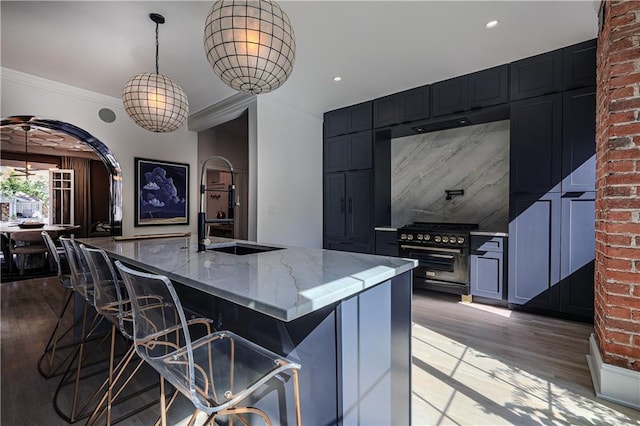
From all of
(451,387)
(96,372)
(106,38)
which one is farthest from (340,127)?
(96,372)

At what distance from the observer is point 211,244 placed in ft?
7.34

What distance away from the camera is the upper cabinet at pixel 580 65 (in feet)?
9.33

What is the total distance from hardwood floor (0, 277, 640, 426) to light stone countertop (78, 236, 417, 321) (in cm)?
90

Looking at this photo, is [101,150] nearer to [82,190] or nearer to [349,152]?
[349,152]

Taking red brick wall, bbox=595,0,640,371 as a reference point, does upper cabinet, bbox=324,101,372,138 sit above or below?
above

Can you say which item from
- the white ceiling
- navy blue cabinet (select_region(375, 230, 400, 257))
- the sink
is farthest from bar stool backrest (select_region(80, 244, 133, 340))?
navy blue cabinet (select_region(375, 230, 400, 257))

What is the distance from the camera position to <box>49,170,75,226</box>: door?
7648 mm

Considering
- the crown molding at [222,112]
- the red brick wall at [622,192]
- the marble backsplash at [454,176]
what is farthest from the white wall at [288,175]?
the red brick wall at [622,192]

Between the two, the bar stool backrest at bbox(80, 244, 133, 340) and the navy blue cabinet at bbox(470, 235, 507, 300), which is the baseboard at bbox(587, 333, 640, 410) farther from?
the bar stool backrest at bbox(80, 244, 133, 340)

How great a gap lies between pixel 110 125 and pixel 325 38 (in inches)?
138

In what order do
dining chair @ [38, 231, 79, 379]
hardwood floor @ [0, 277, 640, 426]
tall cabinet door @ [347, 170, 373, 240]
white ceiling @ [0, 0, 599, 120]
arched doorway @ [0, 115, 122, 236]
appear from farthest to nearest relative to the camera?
tall cabinet door @ [347, 170, 373, 240]
arched doorway @ [0, 115, 122, 236]
white ceiling @ [0, 0, 599, 120]
dining chair @ [38, 231, 79, 379]
hardwood floor @ [0, 277, 640, 426]

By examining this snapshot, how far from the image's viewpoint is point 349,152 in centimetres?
476

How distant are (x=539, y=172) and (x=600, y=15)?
4.78 ft

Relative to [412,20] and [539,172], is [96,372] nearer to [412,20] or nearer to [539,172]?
[412,20]
